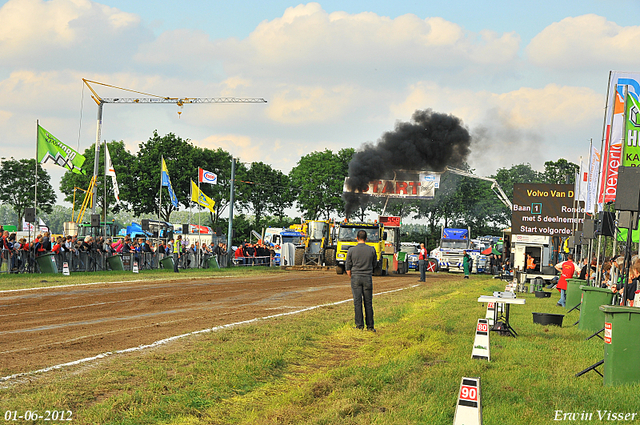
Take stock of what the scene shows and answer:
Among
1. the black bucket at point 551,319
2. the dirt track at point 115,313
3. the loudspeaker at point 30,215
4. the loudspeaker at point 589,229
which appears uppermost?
the loudspeaker at point 589,229

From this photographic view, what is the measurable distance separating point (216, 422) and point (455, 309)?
495 inches

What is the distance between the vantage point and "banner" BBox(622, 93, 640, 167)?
51.4 feet

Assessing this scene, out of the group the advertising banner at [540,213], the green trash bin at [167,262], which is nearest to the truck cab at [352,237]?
the advertising banner at [540,213]

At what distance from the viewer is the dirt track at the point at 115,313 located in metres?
10.0

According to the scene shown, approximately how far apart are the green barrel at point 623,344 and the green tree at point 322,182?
78229 millimetres

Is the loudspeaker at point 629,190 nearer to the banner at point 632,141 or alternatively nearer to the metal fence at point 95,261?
the banner at point 632,141

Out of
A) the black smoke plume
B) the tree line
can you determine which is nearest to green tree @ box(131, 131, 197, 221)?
the tree line

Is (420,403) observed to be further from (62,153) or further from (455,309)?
(62,153)

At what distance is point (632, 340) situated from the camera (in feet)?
26.0

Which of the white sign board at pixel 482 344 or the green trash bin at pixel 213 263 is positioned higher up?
the white sign board at pixel 482 344

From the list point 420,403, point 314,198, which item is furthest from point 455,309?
point 314,198

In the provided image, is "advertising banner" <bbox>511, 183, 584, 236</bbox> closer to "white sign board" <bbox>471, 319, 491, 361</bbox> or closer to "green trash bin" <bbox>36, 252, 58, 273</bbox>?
"green trash bin" <bbox>36, 252, 58, 273</bbox>

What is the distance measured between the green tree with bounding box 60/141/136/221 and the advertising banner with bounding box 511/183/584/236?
173ft

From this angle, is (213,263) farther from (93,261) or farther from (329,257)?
(93,261)
